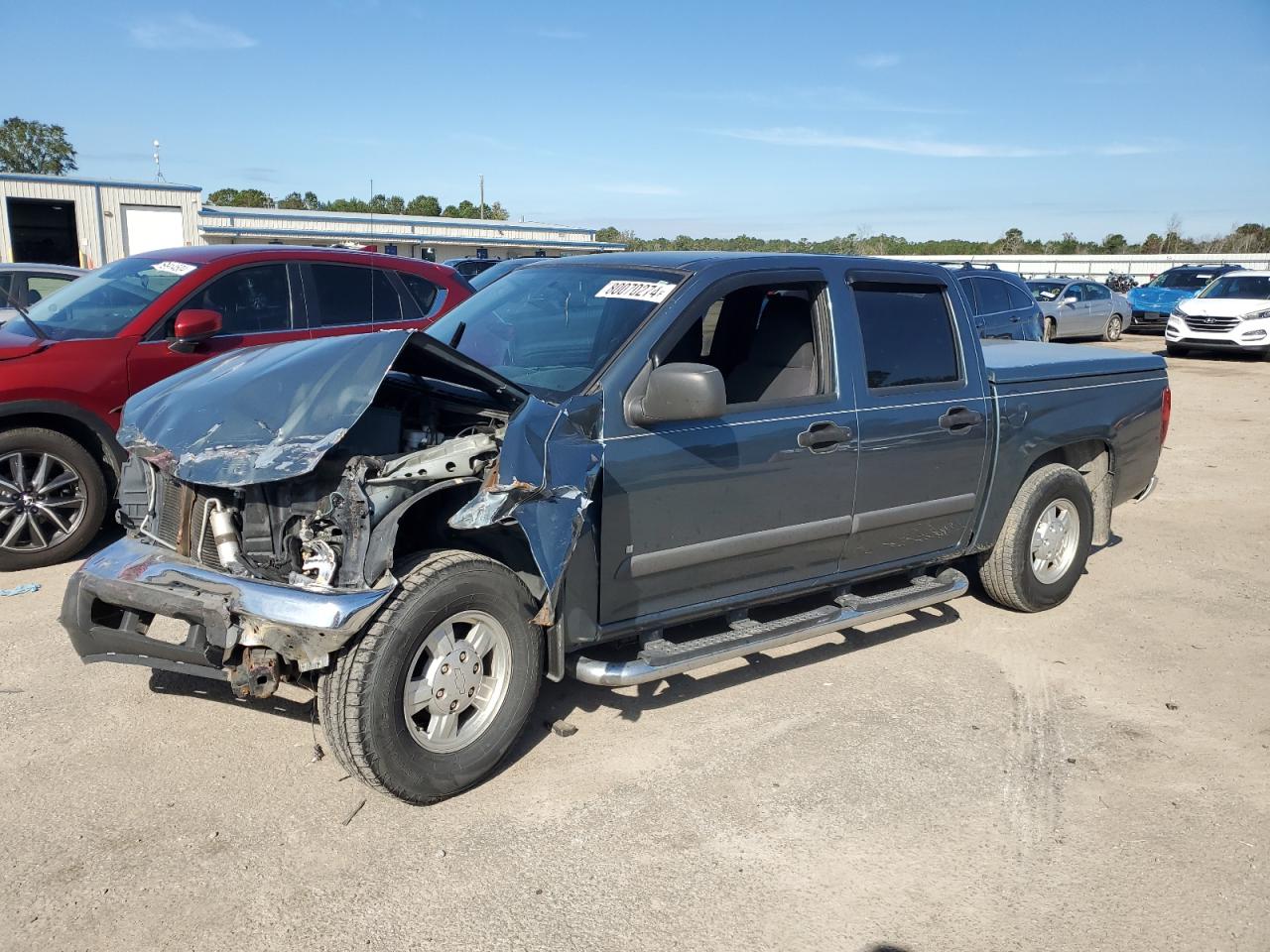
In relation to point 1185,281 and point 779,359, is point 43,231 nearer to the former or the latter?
point 1185,281

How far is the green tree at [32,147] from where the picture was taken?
81.2m

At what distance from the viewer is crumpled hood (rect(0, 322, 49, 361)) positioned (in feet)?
18.8

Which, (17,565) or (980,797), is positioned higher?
(17,565)

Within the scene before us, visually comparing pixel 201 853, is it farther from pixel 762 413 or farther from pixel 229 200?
pixel 229 200

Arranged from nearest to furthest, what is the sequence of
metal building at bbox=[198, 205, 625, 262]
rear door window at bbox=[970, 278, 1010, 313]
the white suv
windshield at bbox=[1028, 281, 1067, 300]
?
rear door window at bbox=[970, 278, 1010, 313], the white suv, windshield at bbox=[1028, 281, 1067, 300], metal building at bbox=[198, 205, 625, 262]

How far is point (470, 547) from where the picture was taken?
3.79 meters

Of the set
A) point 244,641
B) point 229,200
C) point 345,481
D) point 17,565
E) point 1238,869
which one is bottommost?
point 1238,869

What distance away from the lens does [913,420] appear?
4.70 m

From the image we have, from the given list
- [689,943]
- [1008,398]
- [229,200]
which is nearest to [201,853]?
[689,943]

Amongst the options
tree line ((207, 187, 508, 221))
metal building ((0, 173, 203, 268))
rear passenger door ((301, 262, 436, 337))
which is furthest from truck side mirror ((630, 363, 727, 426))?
tree line ((207, 187, 508, 221))

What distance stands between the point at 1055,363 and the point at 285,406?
4077mm

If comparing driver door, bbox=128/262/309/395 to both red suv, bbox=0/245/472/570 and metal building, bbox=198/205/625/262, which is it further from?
metal building, bbox=198/205/625/262

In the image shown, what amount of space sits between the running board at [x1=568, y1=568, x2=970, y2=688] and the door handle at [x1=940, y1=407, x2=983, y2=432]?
778 mm

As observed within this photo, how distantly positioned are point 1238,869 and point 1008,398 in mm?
2534
